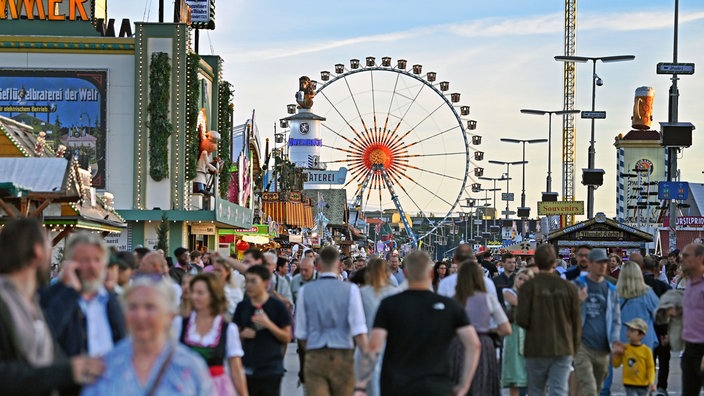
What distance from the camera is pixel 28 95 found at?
44531mm

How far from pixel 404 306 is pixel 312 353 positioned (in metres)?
2.54

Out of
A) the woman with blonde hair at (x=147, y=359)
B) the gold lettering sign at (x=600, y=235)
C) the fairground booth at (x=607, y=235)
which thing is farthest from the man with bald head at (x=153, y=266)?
the gold lettering sign at (x=600, y=235)

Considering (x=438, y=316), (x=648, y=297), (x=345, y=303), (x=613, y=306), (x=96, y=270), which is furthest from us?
(x=648, y=297)

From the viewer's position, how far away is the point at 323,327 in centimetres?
1175

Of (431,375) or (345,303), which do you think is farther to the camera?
(345,303)

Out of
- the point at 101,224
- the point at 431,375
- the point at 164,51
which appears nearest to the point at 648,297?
the point at 431,375

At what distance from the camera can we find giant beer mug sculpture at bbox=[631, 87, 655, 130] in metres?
135

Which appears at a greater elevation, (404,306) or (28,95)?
(28,95)

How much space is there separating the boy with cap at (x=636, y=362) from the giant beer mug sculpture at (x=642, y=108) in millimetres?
123185

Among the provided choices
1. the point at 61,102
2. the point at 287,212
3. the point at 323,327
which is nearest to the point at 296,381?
the point at 323,327

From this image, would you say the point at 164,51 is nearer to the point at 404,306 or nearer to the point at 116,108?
the point at 116,108

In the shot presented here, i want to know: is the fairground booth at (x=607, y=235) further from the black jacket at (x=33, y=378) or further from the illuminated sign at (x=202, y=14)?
the black jacket at (x=33, y=378)

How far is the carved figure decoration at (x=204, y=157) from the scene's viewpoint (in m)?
46.7

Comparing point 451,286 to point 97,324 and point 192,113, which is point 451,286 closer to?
point 97,324
